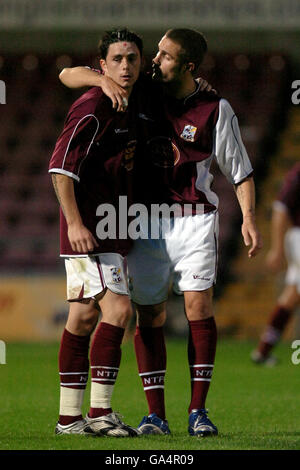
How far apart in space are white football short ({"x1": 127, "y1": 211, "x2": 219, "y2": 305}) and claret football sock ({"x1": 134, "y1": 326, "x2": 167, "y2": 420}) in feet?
0.57

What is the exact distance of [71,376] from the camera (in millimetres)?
4480

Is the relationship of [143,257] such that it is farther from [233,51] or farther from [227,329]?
[233,51]

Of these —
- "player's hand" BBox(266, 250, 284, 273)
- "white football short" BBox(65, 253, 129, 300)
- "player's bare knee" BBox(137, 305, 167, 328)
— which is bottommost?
"player's hand" BBox(266, 250, 284, 273)

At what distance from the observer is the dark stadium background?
11570mm

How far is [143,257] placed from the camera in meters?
4.68

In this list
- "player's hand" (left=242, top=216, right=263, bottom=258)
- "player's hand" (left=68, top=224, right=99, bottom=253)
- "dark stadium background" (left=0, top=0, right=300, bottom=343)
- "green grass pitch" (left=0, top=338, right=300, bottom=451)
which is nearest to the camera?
"green grass pitch" (left=0, top=338, right=300, bottom=451)

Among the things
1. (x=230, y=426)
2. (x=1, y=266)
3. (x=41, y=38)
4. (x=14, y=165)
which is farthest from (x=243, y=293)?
(x=230, y=426)

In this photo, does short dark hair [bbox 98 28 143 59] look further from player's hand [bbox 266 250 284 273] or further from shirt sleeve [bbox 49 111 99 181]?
player's hand [bbox 266 250 284 273]

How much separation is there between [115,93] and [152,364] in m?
1.31

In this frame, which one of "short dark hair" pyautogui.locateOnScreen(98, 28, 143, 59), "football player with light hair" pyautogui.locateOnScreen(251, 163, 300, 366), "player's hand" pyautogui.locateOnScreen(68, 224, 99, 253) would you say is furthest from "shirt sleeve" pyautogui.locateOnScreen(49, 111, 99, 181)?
"football player with light hair" pyautogui.locateOnScreen(251, 163, 300, 366)

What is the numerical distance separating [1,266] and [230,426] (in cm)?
738

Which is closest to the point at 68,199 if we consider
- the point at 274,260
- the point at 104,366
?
the point at 104,366

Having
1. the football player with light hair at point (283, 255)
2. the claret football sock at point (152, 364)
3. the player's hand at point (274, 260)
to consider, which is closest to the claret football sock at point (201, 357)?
the claret football sock at point (152, 364)

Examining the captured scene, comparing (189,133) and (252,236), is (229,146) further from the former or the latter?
(252,236)
